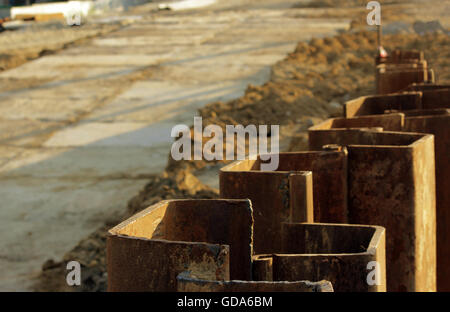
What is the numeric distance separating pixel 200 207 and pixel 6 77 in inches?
608

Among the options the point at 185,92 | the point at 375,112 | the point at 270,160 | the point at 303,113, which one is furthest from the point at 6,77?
the point at 270,160

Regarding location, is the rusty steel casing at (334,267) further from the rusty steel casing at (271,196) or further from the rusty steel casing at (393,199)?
the rusty steel casing at (393,199)

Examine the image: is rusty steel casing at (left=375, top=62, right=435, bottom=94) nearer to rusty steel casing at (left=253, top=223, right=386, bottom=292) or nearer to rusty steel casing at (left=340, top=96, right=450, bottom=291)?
rusty steel casing at (left=340, top=96, right=450, bottom=291)

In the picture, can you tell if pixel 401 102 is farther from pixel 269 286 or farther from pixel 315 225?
pixel 269 286

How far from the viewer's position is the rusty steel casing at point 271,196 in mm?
3014

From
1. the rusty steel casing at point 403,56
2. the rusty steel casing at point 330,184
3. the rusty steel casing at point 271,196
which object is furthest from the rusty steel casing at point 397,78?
the rusty steel casing at point 271,196

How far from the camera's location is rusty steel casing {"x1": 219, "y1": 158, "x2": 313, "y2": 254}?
3.01 m

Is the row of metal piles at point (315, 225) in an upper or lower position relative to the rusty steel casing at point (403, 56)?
lower

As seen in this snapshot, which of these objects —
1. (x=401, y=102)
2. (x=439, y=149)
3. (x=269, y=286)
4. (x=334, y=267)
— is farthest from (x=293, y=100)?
(x=269, y=286)

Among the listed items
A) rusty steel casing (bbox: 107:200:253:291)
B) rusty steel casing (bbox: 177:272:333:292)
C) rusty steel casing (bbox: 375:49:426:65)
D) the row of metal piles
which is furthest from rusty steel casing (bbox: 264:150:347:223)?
rusty steel casing (bbox: 375:49:426:65)

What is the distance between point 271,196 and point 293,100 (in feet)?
34.0

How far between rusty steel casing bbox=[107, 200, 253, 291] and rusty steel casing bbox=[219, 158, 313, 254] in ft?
1.30

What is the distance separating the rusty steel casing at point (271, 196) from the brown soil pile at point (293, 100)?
3.93 meters

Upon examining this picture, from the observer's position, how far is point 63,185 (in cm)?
1022
